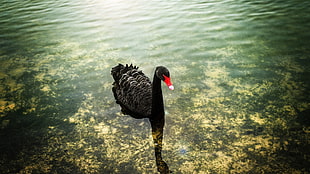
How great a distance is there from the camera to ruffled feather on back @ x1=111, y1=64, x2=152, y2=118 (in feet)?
8.30

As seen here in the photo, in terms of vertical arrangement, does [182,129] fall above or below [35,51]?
below

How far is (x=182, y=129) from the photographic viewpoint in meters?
2.40

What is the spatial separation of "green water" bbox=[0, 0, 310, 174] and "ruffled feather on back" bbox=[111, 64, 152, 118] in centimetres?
12

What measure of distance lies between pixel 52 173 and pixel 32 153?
36 cm

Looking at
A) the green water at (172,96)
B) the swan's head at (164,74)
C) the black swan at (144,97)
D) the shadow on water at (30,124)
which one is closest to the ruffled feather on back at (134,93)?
the black swan at (144,97)

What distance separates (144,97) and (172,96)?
51 centimetres

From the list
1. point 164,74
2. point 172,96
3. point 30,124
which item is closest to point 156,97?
point 164,74

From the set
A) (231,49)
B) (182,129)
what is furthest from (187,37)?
(182,129)

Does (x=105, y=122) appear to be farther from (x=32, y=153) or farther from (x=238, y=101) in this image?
(x=238, y=101)

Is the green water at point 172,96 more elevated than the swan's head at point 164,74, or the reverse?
the swan's head at point 164,74

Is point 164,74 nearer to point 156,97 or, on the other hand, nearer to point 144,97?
point 156,97

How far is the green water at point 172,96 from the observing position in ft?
6.84

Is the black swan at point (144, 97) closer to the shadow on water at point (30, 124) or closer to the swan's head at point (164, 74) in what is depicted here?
the swan's head at point (164, 74)

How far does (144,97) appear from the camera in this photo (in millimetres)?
2564
